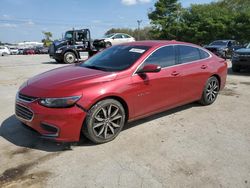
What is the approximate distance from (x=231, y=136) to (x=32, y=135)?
131 inches

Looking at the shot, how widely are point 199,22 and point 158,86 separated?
3327 cm

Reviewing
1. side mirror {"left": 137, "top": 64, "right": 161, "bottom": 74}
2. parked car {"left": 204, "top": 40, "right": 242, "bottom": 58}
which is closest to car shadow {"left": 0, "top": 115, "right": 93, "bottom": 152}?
side mirror {"left": 137, "top": 64, "right": 161, "bottom": 74}

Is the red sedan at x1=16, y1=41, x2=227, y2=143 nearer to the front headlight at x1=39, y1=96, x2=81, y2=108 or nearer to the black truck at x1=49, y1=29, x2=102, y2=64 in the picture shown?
the front headlight at x1=39, y1=96, x2=81, y2=108

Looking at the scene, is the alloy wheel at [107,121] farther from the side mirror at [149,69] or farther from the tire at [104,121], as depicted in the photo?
the side mirror at [149,69]

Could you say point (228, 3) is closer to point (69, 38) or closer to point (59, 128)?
point (69, 38)

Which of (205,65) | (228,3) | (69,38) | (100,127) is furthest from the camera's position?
(228,3)

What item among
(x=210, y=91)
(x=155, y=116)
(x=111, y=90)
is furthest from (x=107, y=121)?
(x=210, y=91)

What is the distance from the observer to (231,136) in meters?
4.63

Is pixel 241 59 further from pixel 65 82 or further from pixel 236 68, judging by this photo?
pixel 65 82

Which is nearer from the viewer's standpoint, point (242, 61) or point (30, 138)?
point (30, 138)

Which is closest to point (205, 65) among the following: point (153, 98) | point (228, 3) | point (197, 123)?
point (197, 123)

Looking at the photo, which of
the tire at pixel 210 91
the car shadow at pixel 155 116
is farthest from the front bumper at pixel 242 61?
the car shadow at pixel 155 116

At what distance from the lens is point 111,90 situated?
4.21m

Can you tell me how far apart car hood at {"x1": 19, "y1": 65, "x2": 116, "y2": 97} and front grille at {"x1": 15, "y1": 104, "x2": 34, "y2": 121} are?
0.23 m
